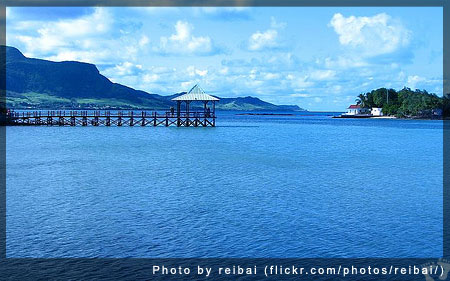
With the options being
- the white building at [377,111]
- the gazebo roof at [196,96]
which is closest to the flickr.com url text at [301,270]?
the gazebo roof at [196,96]

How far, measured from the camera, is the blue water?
652 inches

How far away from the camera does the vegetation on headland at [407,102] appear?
16662 centimetres

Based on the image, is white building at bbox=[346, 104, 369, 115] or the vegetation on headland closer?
the vegetation on headland

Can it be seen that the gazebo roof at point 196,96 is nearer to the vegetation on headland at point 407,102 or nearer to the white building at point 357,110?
the vegetation on headland at point 407,102

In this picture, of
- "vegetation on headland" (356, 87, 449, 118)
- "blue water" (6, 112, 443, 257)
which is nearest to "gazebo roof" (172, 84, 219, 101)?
"blue water" (6, 112, 443, 257)

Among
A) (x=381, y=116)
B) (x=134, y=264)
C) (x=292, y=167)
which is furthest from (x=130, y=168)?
(x=381, y=116)

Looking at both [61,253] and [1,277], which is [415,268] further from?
[1,277]

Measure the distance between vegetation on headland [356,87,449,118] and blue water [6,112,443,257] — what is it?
443 ft

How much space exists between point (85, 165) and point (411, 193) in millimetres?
24108

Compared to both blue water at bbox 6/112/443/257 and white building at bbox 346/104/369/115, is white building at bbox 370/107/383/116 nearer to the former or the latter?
white building at bbox 346/104/369/115

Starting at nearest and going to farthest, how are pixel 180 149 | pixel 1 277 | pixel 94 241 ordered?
pixel 1 277 < pixel 94 241 < pixel 180 149

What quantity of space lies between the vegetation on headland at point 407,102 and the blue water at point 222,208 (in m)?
135

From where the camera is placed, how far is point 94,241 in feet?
55.7

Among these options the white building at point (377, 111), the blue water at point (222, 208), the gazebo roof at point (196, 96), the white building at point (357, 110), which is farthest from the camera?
the white building at point (357, 110)
